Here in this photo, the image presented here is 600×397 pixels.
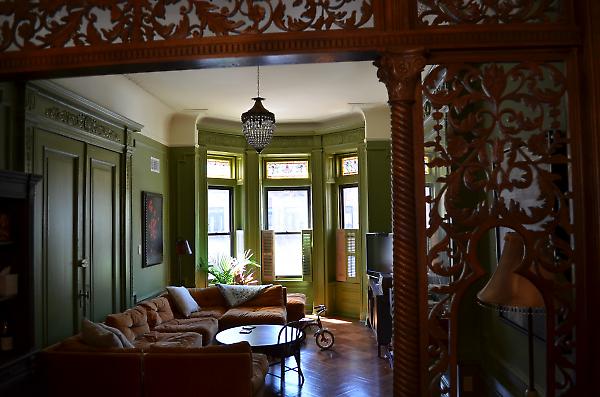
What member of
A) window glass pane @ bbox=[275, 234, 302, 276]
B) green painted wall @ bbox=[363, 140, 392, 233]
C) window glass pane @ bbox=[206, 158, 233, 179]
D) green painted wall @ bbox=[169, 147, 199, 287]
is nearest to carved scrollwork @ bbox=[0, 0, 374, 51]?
green painted wall @ bbox=[169, 147, 199, 287]

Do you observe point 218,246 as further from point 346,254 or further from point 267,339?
point 267,339

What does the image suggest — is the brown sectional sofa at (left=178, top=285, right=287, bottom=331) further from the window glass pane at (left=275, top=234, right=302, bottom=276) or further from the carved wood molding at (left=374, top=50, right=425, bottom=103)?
the carved wood molding at (left=374, top=50, right=425, bottom=103)

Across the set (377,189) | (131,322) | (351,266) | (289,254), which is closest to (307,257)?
(289,254)

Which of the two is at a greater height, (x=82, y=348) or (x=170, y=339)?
(x=82, y=348)

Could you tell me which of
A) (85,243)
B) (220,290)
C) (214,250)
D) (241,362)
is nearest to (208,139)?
(214,250)

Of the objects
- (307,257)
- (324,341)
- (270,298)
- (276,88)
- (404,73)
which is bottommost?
(324,341)

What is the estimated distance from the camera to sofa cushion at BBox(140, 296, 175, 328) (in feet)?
20.0

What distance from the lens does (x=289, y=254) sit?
9.39m

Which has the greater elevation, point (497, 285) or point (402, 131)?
point (402, 131)

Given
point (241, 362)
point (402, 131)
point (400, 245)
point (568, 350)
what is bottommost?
point (241, 362)

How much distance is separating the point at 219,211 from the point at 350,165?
8.66 ft

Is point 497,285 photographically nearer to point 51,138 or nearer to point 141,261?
point 51,138

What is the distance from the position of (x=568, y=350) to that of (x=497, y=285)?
18.3 inches

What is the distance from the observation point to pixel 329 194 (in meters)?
9.16
